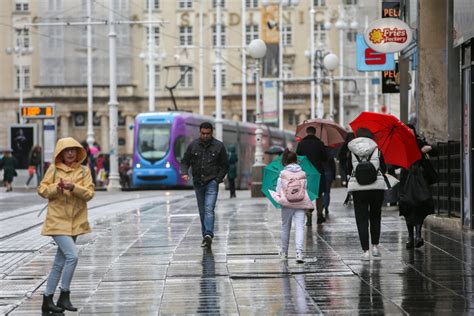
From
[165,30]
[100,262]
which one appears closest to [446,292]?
[100,262]

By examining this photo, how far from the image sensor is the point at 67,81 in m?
95.5

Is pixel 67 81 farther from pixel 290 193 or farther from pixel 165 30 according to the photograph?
pixel 290 193

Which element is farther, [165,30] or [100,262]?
[165,30]

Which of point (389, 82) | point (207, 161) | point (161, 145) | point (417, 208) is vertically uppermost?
point (389, 82)

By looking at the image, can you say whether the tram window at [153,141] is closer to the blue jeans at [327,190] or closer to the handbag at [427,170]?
the blue jeans at [327,190]

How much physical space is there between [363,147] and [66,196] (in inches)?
195

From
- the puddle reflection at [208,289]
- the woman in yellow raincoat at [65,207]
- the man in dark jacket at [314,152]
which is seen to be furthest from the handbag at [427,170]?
the woman in yellow raincoat at [65,207]

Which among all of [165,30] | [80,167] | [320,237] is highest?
[165,30]

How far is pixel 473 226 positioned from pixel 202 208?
4.30 m

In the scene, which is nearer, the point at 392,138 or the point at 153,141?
the point at 392,138

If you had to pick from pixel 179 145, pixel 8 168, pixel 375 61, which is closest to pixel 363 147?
pixel 375 61

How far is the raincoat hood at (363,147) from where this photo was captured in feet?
48.2

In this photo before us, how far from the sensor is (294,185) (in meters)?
14.8

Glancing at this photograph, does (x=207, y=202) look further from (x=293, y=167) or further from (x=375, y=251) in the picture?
(x=375, y=251)
